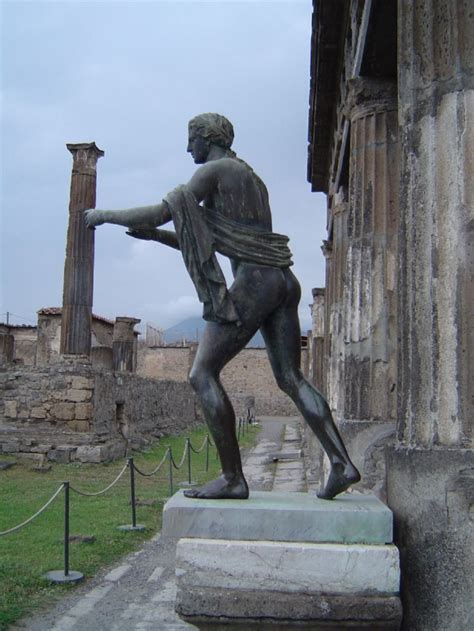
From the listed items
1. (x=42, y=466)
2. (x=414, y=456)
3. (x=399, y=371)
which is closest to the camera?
(x=414, y=456)

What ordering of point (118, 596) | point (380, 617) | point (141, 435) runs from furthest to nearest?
point (141, 435) < point (118, 596) < point (380, 617)

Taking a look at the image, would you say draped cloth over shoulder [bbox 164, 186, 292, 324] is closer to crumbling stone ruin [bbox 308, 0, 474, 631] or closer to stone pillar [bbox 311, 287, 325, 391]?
crumbling stone ruin [bbox 308, 0, 474, 631]

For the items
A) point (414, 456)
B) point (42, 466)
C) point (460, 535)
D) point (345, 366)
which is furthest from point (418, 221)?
point (42, 466)

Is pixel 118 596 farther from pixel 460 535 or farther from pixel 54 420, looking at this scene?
pixel 54 420

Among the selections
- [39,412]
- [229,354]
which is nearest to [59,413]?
[39,412]

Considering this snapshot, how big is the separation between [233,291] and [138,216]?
65 centimetres

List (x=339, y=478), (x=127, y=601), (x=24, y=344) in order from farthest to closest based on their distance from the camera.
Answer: (x=24, y=344), (x=127, y=601), (x=339, y=478)

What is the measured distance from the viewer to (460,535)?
3.20m

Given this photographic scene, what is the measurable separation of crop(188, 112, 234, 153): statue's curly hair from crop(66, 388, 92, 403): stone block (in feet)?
39.9

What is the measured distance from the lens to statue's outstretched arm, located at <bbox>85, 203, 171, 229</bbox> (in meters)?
3.83

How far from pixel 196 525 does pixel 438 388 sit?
1.33 metres

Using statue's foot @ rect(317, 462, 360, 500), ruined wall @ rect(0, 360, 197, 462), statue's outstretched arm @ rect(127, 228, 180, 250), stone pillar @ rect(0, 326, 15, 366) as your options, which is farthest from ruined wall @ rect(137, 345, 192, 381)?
statue's foot @ rect(317, 462, 360, 500)

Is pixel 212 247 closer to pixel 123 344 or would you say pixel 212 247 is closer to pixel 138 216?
pixel 138 216

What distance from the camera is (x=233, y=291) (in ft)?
12.6
